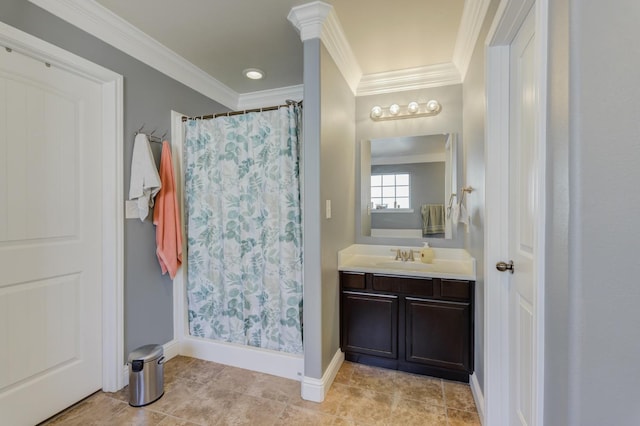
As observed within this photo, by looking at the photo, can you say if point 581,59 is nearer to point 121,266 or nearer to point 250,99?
point 121,266

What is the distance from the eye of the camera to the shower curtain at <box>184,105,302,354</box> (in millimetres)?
2133

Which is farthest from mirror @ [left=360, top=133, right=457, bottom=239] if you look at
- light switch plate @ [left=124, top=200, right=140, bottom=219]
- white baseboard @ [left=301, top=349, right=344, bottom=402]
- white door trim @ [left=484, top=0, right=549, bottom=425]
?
light switch plate @ [left=124, top=200, right=140, bottom=219]

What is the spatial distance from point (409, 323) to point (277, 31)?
2.39m

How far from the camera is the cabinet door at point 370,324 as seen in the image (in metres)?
2.16

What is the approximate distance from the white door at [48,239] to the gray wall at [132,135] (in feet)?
0.54

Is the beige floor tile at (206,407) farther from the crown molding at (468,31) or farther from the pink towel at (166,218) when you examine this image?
the crown molding at (468,31)

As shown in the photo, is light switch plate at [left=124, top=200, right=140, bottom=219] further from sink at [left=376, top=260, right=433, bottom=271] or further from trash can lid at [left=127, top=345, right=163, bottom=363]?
sink at [left=376, top=260, right=433, bottom=271]

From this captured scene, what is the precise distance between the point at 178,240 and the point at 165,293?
1.59 feet

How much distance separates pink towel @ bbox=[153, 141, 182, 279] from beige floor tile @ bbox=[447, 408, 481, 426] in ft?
7.23

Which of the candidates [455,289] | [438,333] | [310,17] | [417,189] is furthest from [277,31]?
[438,333]

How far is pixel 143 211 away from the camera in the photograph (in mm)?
2025

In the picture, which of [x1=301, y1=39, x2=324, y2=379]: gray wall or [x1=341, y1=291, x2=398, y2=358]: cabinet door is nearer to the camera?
[x1=301, y1=39, x2=324, y2=379]: gray wall

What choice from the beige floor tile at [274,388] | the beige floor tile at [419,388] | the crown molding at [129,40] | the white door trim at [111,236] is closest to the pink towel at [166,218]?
the white door trim at [111,236]

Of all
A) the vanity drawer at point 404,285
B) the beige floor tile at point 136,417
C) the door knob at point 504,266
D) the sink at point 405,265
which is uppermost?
the door knob at point 504,266
